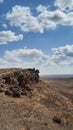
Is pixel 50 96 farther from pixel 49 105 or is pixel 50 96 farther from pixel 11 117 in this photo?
pixel 11 117

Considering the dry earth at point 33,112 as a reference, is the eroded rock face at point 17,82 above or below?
above

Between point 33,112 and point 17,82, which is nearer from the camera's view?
point 33,112

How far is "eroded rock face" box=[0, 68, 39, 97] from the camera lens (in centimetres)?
4513

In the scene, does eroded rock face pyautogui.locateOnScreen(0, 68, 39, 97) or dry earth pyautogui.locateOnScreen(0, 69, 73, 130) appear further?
eroded rock face pyautogui.locateOnScreen(0, 68, 39, 97)

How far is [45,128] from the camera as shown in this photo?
33688mm

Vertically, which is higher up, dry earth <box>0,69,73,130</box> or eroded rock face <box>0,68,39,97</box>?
eroded rock face <box>0,68,39,97</box>

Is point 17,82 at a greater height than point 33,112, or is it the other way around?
point 17,82

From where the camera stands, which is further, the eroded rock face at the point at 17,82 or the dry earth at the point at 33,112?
the eroded rock face at the point at 17,82

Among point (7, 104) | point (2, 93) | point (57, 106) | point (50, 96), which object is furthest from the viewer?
point (50, 96)

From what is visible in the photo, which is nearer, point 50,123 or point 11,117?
point 11,117

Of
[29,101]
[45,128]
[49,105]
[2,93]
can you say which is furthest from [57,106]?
[45,128]

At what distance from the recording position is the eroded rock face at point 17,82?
45.1 metres

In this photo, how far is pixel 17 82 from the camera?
4906 cm

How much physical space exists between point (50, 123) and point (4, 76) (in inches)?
618
